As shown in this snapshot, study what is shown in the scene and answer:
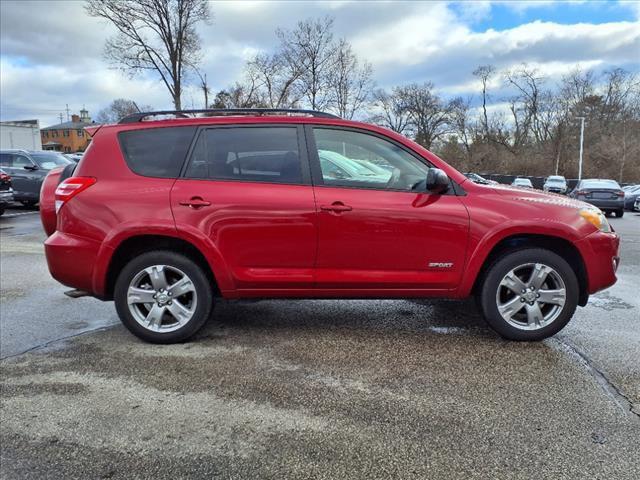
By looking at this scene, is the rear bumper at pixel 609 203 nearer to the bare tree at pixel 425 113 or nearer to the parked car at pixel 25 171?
the parked car at pixel 25 171

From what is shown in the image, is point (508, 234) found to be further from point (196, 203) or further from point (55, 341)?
point (55, 341)

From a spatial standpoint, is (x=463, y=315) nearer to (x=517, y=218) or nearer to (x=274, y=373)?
(x=517, y=218)

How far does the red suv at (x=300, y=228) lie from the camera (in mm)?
3859

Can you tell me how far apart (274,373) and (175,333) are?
3.27 feet

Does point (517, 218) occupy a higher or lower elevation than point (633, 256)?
higher

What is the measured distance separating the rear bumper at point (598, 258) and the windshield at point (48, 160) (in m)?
15.4

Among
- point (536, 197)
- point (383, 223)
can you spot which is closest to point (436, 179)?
point (383, 223)

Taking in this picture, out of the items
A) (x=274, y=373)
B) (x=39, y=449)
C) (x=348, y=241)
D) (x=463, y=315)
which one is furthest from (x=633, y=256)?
(x=39, y=449)

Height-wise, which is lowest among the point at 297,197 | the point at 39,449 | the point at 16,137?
the point at 39,449

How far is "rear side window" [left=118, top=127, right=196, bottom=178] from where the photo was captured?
13.1 feet

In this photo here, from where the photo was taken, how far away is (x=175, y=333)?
4.04 metres

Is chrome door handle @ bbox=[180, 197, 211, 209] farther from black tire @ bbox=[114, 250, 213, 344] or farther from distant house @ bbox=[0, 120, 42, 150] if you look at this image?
distant house @ bbox=[0, 120, 42, 150]

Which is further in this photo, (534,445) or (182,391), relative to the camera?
(182,391)

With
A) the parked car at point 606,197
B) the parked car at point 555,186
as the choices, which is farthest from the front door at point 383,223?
the parked car at point 555,186
